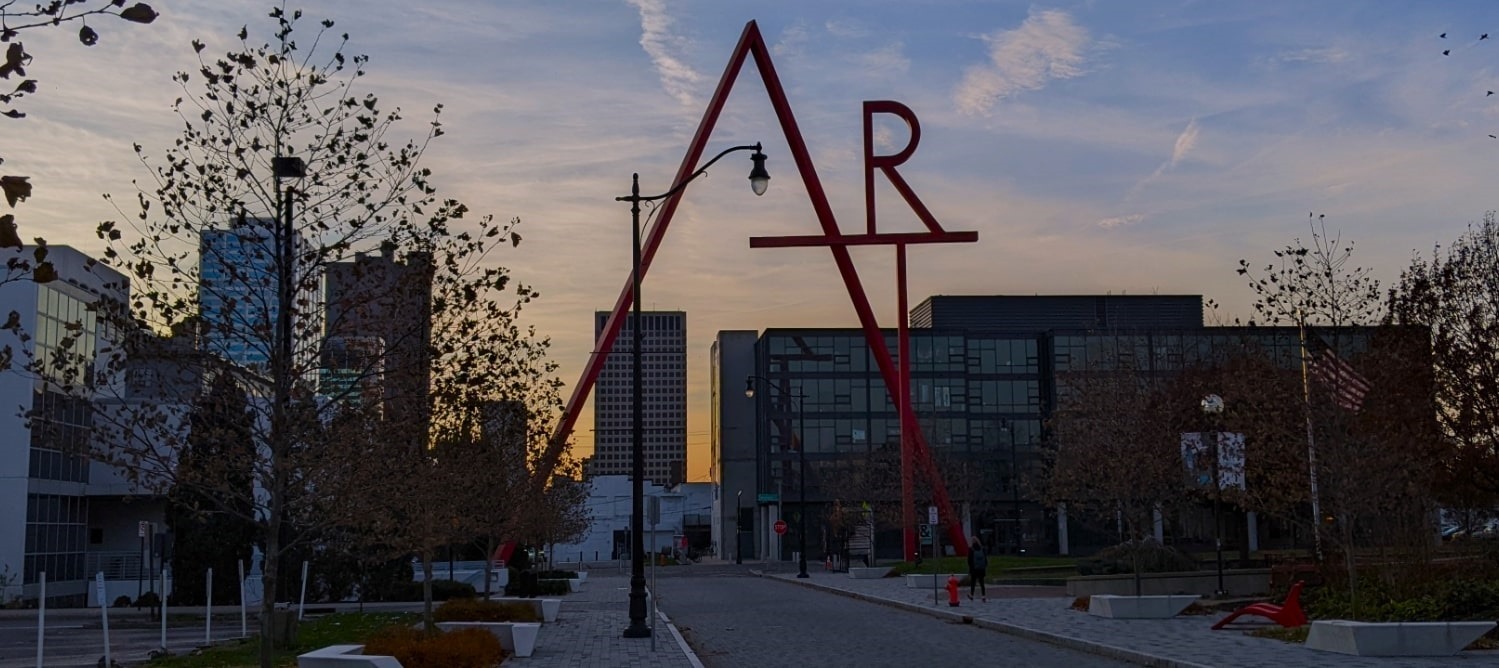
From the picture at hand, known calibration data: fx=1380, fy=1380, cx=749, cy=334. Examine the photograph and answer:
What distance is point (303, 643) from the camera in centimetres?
2348

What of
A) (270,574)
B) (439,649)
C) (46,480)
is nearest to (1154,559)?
(439,649)

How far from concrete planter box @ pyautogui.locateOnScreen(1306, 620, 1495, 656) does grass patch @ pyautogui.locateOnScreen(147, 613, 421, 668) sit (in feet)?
45.6

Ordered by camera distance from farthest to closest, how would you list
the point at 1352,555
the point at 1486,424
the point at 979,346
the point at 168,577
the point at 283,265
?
the point at 979,346 → the point at 168,577 → the point at 1486,424 → the point at 1352,555 → the point at 283,265

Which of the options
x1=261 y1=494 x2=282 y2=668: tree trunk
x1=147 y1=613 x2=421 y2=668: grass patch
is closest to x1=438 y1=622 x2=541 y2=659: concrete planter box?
x1=147 y1=613 x2=421 y2=668: grass patch

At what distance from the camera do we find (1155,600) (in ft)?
86.0

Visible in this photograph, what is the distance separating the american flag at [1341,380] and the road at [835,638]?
6134 millimetres

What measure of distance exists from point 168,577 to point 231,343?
3917 cm

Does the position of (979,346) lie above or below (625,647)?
above

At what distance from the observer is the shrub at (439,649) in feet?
56.0

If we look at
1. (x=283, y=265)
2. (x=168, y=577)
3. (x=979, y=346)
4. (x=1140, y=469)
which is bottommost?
(x=168, y=577)

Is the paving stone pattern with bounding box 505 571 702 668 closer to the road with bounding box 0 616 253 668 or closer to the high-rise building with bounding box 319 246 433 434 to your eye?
the high-rise building with bounding box 319 246 433 434

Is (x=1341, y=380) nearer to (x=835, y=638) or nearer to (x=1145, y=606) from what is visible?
(x=1145, y=606)

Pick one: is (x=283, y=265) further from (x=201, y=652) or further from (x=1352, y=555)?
(x=1352, y=555)

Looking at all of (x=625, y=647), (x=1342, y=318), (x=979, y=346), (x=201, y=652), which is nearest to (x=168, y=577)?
(x=201, y=652)
